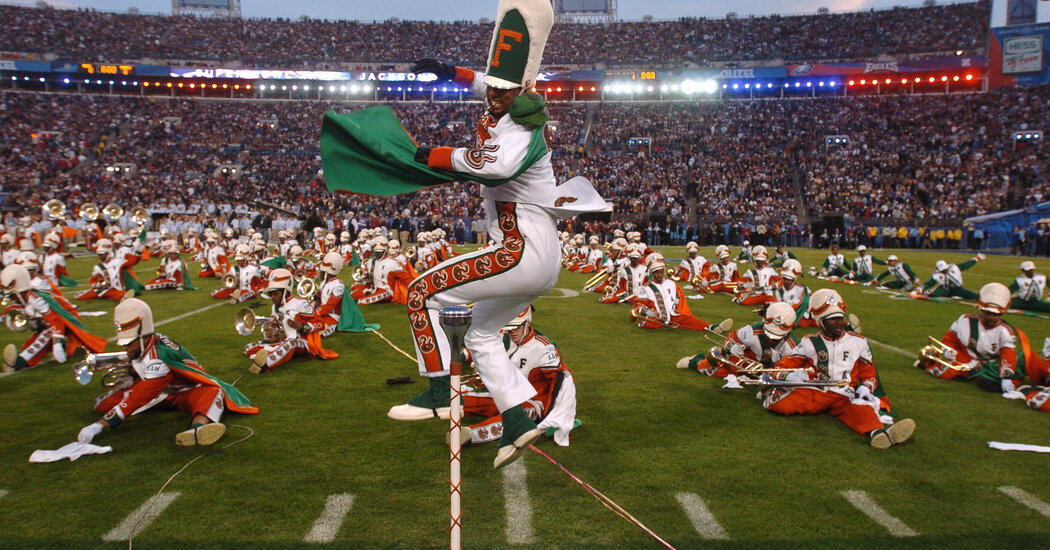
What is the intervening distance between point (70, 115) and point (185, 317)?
42.9 metres

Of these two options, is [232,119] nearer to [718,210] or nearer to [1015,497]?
[718,210]

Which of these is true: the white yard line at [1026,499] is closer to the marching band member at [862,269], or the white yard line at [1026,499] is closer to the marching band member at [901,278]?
the marching band member at [901,278]

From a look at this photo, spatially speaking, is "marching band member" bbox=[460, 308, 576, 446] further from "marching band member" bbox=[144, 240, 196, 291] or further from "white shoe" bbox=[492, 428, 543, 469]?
"marching band member" bbox=[144, 240, 196, 291]

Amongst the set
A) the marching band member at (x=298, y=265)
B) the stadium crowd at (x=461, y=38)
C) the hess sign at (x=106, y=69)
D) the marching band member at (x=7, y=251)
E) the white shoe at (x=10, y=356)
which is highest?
the stadium crowd at (x=461, y=38)

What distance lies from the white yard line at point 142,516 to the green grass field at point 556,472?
0.19ft

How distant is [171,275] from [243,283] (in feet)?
10.9

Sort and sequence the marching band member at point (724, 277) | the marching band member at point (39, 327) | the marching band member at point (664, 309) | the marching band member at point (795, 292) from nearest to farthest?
1. the marching band member at point (39, 327)
2. the marching band member at point (795, 292)
3. the marching band member at point (664, 309)
4. the marching band member at point (724, 277)

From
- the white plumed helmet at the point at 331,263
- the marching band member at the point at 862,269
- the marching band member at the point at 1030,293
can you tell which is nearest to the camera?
the white plumed helmet at the point at 331,263

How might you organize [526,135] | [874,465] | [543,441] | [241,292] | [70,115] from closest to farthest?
[526,135], [874,465], [543,441], [241,292], [70,115]

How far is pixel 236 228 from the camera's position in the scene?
3316 centimetres

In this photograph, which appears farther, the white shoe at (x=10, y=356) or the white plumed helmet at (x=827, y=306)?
the white shoe at (x=10, y=356)

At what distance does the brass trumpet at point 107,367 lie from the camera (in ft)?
16.0

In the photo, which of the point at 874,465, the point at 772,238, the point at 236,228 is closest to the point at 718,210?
the point at 772,238

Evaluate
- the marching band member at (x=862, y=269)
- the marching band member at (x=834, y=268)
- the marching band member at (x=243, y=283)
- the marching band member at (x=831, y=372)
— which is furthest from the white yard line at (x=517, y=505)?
the marching band member at (x=834, y=268)
